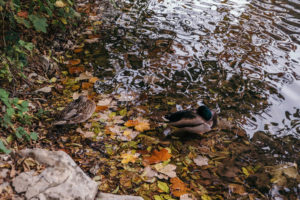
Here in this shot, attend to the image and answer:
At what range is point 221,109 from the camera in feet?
12.8

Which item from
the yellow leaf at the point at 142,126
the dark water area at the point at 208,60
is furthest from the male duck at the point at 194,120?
the dark water area at the point at 208,60

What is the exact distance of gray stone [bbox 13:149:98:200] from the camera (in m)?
2.04

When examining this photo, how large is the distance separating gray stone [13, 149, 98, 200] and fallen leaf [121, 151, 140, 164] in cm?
65

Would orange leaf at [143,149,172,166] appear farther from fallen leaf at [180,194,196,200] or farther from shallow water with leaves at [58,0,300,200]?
fallen leaf at [180,194,196,200]

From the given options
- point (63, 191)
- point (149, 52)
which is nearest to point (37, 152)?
point (63, 191)

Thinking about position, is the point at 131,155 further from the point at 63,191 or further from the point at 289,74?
the point at 289,74

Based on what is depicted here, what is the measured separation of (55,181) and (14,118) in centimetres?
119

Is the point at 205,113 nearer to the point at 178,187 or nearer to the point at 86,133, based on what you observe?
the point at 178,187

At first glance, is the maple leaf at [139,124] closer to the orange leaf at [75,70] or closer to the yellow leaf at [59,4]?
the orange leaf at [75,70]

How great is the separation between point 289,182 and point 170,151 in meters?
1.40

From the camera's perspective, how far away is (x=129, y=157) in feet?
9.91

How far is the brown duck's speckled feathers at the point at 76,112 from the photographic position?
319cm

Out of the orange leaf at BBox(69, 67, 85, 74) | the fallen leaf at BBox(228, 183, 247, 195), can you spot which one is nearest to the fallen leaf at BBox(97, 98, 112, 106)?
the orange leaf at BBox(69, 67, 85, 74)

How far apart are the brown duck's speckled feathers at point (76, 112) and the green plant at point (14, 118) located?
37 centimetres
